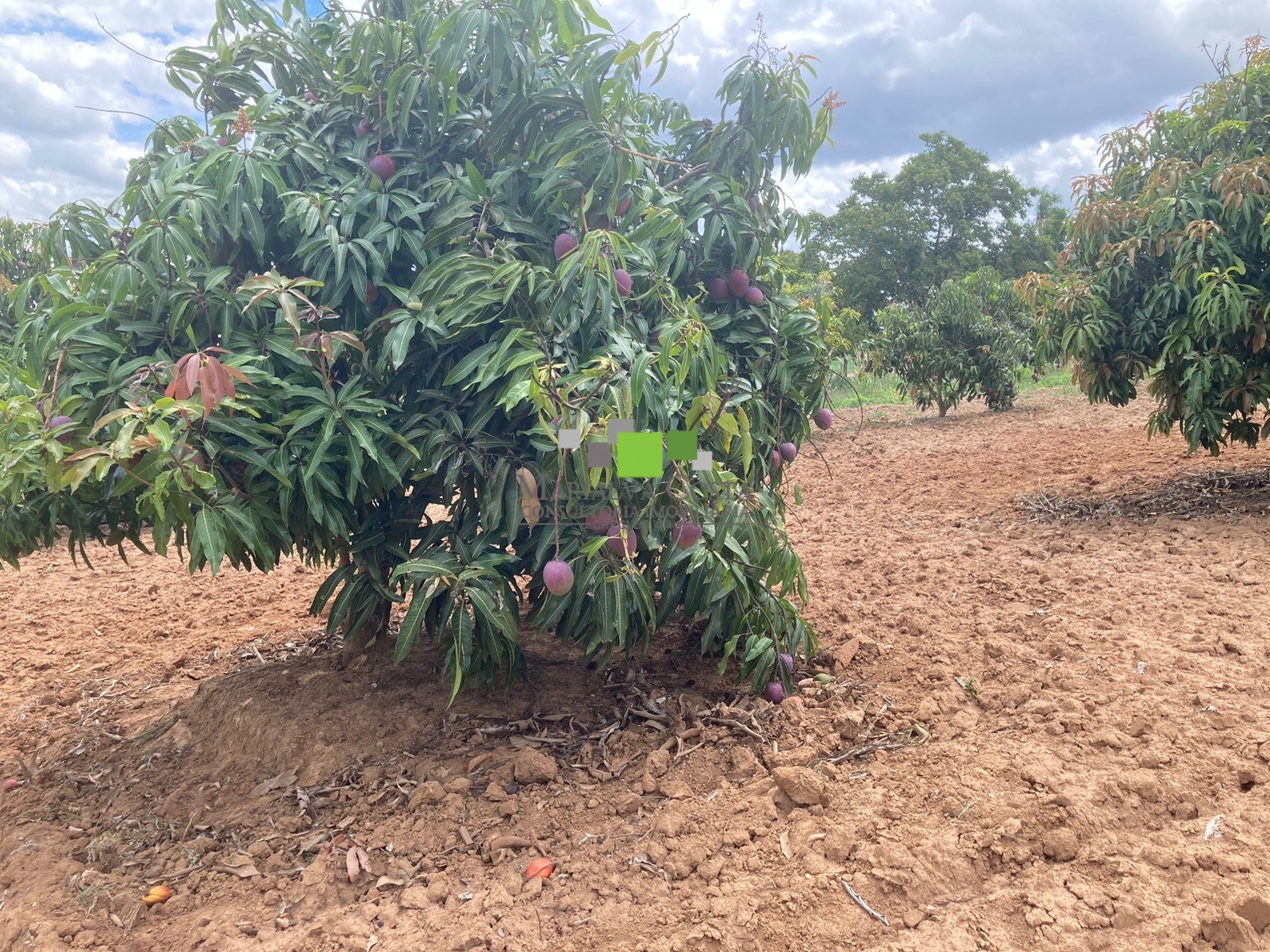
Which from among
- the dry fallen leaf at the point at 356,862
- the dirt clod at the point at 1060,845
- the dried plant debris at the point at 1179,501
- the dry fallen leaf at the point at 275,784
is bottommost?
the dry fallen leaf at the point at 356,862

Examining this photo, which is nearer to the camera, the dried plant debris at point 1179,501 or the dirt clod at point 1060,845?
the dirt clod at point 1060,845

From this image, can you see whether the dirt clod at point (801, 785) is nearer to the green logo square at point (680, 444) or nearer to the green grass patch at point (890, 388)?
the green logo square at point (680, 444)

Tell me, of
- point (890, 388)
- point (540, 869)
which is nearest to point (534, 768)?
point (540, 869)

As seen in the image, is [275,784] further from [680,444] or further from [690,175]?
[690,175]

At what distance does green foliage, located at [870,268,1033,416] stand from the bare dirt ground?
7.49 metres

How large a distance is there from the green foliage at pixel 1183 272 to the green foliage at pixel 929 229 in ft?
58.1

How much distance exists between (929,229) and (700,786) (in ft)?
77.5

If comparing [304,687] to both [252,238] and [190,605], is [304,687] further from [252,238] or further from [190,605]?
[190,605]

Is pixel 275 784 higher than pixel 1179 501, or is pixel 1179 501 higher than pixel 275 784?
pixel 1179 501

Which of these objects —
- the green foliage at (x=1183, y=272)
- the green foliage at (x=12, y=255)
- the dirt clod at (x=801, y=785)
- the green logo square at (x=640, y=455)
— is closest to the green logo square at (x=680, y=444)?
the green logo square at (x=640, y=455)

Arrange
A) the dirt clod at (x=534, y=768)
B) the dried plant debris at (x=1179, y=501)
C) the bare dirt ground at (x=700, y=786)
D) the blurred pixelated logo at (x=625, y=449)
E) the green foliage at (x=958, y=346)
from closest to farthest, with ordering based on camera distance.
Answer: the bare dirt ground at (x=700, y=786) < the blurred pixelated logo at (x=625, y=449) < the dirt clod at (x=534, y=768) < the dried plant debris at (x=1179, y=501) < the green foliage at (x=958, y=346)

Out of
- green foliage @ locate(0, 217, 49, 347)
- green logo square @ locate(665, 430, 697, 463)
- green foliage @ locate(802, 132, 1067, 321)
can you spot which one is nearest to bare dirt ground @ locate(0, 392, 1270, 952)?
green logo square @ locate(665, 430, 697, 463)

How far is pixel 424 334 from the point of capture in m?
2.42

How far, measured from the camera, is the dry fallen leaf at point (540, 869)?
2.17 meters
